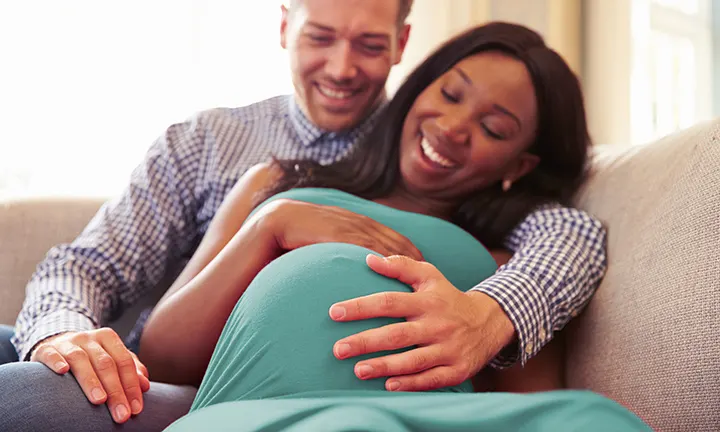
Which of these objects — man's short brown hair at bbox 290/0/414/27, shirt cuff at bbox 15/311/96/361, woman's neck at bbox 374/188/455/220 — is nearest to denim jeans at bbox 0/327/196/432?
shirt cuff at bbox 15/311/96/361

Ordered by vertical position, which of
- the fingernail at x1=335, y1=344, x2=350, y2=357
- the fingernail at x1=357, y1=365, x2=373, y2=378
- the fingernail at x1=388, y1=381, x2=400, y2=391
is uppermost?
the fingernail at x1=335, y1=344, x2=350, y2=357

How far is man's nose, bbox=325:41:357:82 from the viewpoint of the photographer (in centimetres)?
147

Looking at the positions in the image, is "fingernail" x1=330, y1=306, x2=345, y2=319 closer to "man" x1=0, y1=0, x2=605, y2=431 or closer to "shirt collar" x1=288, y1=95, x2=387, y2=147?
"man" x1=0, y1=0, x2=605, y2=431

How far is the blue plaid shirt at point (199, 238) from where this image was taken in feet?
3.66

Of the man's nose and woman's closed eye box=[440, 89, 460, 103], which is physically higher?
the man's nose

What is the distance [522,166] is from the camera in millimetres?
1380

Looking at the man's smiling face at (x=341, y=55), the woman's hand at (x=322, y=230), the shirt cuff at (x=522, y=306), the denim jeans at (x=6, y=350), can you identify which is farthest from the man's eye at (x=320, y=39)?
the denim jeans at (x=6, y=350)

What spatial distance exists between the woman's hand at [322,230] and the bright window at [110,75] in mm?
1640

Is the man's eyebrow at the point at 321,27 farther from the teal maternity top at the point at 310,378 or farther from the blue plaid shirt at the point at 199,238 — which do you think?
the teal maternity top at the point at 310,378

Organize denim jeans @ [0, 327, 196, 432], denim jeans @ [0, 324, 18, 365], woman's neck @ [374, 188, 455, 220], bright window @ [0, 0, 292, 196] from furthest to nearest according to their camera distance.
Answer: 1. bright window @ [0, 0, 292, 196]
2. woman's neck @ [374, 188, 455, 220]
3. denim jeans @ [0, 324, 18, 365]
4. denim jeans @ [0, 327, 196, 432]

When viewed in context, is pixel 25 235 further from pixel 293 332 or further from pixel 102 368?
pixel 293 332

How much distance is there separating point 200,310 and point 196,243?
1.61 ft

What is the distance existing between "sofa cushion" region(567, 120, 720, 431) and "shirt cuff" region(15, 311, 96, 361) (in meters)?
0.76

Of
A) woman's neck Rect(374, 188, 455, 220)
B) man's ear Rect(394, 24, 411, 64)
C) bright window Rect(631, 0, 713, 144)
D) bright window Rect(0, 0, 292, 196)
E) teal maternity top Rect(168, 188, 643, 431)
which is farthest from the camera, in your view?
bright window Rect(631, 0, 713, 144)
